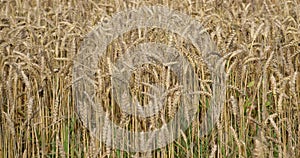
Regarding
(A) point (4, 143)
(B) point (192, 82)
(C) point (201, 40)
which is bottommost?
(A) point (4, 143)

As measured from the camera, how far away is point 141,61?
116 inches

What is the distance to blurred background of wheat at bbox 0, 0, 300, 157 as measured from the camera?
233cm

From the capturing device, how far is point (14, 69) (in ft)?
9.30

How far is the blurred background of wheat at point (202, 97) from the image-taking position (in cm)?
233

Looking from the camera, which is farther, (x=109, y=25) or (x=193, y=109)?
(x=109, y=25)

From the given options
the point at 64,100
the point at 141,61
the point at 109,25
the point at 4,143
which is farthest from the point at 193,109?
the point at 109,25

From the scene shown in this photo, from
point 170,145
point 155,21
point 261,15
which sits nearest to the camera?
point 170,145

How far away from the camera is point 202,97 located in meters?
2.98

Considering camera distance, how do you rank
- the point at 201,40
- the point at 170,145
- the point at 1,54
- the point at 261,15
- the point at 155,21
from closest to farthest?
the point at 170,145 → the point at 1,54 → the point at 201,40 → the point at 155,21 → the point at 261,15

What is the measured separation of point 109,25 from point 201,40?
0.85 metres

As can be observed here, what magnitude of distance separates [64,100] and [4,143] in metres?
0.48

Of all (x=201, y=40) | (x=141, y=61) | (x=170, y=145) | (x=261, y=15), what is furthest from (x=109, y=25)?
(x=170, y=145)

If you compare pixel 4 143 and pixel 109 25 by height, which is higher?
pixel 109 25

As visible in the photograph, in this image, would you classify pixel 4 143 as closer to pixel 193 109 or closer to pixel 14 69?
pixel 14 69
